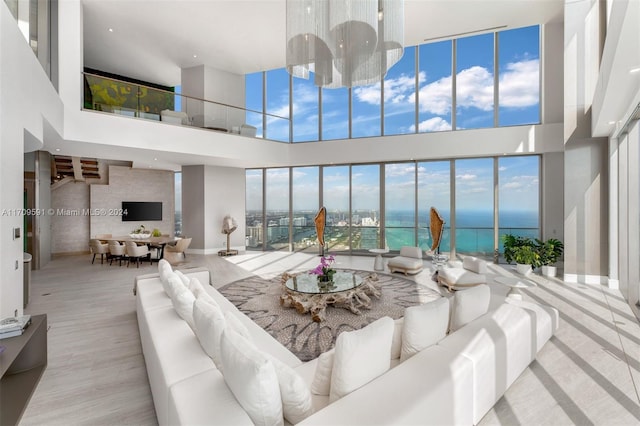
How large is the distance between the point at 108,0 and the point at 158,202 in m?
6.53

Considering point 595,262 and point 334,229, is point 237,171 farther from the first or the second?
point 595,262

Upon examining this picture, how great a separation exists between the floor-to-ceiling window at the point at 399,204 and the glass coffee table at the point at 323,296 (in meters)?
4.43

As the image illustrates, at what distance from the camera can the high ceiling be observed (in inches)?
255

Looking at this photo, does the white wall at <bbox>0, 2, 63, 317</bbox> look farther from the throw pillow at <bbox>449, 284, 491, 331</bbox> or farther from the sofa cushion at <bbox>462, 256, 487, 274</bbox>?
the sofa cushion at <bbox>462, 256, 487, 274</bbox>

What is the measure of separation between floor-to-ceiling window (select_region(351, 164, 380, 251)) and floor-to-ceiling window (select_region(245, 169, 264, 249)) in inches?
133

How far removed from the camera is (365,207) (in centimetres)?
955

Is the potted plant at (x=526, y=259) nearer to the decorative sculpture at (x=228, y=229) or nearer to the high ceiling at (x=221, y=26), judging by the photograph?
the high ceiling at (x=221, y=26)

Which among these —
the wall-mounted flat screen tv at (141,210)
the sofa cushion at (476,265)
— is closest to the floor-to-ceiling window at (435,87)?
the sofa cushion at (476,265)

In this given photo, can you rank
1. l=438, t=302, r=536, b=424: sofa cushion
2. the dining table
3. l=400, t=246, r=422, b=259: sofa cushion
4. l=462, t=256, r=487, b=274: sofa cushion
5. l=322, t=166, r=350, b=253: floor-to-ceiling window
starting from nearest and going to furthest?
l=438, t=302, r=536, b=424: sofa cushion < l=462, t=256, r=487, b=274: sofa cushion < l=400, t=246, r=422, b=259: sofa cushion < the dining table < l=322, t=166, r=350, b=253: floor-to-ceiling window

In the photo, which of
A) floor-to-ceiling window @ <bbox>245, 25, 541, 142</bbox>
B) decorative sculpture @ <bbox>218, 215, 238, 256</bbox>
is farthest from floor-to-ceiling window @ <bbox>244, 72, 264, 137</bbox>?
decorative sculpture @ <bbox>218, 215, 238, 256</bbox>

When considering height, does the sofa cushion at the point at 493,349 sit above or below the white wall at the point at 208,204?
below

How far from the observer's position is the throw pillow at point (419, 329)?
2.09 m

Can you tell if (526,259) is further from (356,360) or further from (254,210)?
(254,210)

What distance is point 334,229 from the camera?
10.0 m
